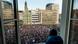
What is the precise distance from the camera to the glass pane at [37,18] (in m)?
3.04

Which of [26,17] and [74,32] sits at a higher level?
[26,17]

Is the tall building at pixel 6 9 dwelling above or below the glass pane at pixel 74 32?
above

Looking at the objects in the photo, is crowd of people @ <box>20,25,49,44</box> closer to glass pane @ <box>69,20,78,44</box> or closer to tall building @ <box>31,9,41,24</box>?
tall building @ <box>31,9,41,24</box>

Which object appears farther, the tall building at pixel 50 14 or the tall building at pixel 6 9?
the tall building at pixel 50 14

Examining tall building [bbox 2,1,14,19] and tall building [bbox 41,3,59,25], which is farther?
tall building [bbox 41,3,59,25]

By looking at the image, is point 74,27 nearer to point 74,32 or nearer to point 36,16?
A: point 74,32

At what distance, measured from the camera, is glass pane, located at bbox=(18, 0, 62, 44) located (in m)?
3.04

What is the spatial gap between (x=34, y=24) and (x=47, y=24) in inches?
10.7

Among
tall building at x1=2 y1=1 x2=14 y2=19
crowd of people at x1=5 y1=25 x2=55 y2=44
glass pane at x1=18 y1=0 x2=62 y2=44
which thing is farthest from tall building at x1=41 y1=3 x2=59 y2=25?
tall building at x1=2 y1=1 x2=14 y2=19

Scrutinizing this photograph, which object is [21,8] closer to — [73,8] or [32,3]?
[32,3]

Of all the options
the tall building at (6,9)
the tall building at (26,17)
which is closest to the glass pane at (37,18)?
the tall building at (26,17)

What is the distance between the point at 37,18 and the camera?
3.07 m

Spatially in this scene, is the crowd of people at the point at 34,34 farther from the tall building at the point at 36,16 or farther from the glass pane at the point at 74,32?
the glass pane at the point at 74,32

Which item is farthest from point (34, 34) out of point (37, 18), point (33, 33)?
point (37, 18)
